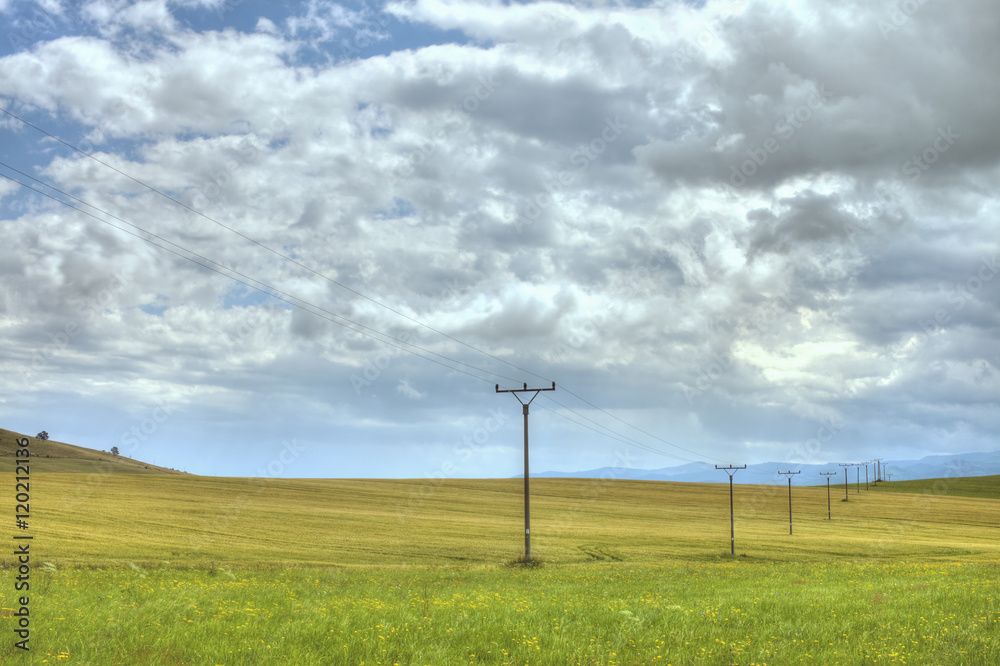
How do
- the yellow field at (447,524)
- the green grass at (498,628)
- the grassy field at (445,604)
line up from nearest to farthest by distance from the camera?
the green grass at (498,628) → the grassy field at (445,604) → the yellow field at (447,524)

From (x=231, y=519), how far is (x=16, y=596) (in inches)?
2130

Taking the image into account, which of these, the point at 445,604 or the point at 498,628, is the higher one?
the point at 498,628

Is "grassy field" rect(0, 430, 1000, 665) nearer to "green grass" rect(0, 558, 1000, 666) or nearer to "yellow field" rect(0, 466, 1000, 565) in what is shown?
"green grass" rect(0, 558, 1000, 666)

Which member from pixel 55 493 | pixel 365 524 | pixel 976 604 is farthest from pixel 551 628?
pixel 55 493

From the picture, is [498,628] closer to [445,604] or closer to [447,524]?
[445,604]

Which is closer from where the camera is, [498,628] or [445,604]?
[498,628]

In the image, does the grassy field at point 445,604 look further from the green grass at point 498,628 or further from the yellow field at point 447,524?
the yellow field at point 447,524

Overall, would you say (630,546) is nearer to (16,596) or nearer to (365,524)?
(365,524)

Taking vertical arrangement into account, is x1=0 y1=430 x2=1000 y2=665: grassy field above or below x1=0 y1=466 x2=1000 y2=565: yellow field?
above

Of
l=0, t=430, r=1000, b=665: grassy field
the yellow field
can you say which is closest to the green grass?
l=0, t=430, r=1000, b=665: grassy field

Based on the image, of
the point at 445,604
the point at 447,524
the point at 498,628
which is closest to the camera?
the point at 498,628

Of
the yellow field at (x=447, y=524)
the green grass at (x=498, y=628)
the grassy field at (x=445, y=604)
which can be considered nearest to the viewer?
the green grass at (x=498, y=628)

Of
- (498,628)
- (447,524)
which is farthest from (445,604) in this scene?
(447,524)

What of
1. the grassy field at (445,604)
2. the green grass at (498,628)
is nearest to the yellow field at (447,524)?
the grassy field at (445,604)
